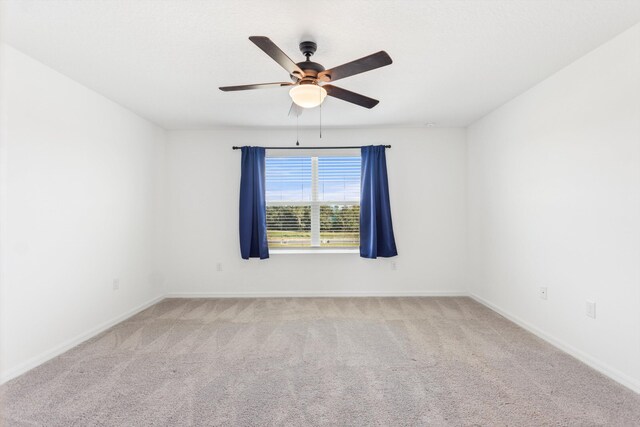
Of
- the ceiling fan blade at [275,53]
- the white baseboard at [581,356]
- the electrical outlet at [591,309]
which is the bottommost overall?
the white baseboard at [581,356]

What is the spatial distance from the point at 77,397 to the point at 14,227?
4.35 ft

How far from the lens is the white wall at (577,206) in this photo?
2.00 m

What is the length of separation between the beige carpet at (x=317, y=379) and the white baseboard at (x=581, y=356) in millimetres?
78

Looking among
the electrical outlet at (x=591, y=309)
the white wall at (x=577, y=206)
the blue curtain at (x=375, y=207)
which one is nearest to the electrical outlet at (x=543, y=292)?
the white wall at (x=577, y=206)

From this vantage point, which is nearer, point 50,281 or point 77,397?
point 77,397

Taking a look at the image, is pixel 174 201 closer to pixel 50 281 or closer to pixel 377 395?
pixel 50 281

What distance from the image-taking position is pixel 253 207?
4090 millimetres

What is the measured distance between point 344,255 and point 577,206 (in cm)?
262

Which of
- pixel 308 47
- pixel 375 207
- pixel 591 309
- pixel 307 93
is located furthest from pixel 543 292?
pixel 308 47

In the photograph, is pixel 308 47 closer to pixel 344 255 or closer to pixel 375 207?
pixel 375 207

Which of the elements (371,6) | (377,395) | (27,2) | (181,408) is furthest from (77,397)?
(371,6)

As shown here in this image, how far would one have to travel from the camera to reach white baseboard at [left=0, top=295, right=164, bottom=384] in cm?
213

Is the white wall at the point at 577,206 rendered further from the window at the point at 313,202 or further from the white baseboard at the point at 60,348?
→ the white baseboard at the point at 60,348

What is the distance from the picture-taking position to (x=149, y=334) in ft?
9.57
